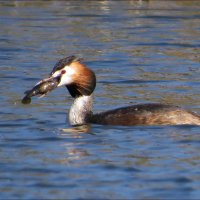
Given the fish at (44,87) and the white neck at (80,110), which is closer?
the fish at (44,87)

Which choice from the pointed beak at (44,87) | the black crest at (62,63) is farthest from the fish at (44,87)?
the black crest at (62,63)

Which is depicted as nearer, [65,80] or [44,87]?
[44,87]

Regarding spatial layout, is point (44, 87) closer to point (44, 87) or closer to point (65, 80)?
point (44, 87)

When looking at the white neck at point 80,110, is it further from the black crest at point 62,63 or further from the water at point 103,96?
the black crest at point 62,63

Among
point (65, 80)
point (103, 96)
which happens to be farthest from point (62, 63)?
point (103, 96)

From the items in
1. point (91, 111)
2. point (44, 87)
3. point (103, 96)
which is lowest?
point (103, 96)

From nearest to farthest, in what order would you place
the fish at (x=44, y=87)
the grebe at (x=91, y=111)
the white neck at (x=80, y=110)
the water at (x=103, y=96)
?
the water at (x=103, y=96) < the grebe at (x=91, y=111) < the fish at (x=44, y=87) < the white neck at (x=80, y=110)

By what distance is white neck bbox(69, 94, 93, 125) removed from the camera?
44.4 ft

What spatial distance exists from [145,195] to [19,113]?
470 cm

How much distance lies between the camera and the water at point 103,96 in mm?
10414

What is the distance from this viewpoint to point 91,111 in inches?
540

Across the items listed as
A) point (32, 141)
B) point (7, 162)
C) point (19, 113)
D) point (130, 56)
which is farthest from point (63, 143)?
point (130, 56)

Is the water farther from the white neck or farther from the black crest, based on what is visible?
the black crest

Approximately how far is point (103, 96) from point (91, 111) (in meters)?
1.91
